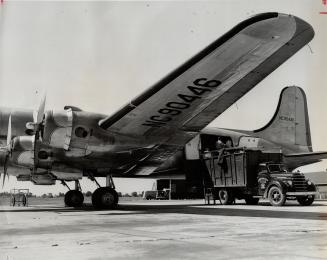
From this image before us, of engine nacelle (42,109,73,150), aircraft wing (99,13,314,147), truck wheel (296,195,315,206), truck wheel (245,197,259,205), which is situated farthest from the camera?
truck wheel (245,197,259,205)

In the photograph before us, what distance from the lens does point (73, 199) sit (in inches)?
662

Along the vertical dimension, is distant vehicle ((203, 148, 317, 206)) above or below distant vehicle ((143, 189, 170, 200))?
above

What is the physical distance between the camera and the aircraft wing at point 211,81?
9.03 metres

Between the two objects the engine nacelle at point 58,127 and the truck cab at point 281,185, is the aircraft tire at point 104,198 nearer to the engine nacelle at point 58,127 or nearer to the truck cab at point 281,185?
the engine nacelle at point 58,127

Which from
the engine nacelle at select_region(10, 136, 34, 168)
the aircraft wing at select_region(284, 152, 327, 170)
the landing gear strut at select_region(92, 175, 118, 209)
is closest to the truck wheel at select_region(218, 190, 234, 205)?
the aircraft wing at select_region(284, 152, 327, 170)

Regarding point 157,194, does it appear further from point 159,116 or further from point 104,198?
point 159,116

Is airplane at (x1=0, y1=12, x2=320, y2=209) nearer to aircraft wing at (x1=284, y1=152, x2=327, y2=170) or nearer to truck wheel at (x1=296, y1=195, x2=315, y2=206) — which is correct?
truck wheel at (x1=296, y1=195, x2=315, y2=206)

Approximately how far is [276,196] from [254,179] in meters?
1.46

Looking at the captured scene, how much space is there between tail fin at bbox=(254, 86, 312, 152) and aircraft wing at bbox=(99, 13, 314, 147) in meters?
10.5

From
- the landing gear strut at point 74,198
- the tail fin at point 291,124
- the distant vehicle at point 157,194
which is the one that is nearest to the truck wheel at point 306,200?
the tail fin at point 291,124

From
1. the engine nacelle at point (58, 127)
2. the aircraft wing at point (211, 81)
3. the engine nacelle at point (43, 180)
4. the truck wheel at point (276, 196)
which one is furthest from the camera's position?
the engine nacelle at point (43, 180)

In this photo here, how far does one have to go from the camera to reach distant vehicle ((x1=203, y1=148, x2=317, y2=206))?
16109 millimetres

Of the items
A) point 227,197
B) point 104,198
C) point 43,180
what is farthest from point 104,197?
point 227,197

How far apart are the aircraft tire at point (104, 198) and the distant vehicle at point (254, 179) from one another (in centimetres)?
614
